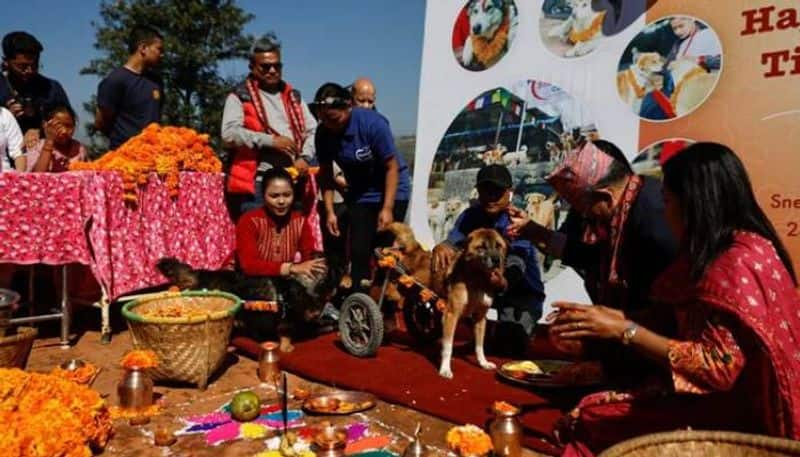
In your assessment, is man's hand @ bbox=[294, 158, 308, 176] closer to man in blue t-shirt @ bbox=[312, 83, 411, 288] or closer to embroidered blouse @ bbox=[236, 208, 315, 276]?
man in blue t-shirt @ bbox=[312, 83, 411, 288]

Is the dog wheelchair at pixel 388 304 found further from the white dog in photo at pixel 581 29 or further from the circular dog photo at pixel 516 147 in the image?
the white dog in photo at pixel 581 29

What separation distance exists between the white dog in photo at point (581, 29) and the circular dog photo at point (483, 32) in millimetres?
700

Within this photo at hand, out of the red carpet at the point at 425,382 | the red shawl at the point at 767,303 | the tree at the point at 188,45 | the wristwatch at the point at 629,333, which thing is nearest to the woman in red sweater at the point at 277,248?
the red carpet at the point at 425,382

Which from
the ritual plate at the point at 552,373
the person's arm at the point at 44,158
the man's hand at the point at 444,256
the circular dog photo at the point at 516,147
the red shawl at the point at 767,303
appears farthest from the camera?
the circular dog photo at the point at 516,147

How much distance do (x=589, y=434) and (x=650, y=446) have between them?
33.4 inches

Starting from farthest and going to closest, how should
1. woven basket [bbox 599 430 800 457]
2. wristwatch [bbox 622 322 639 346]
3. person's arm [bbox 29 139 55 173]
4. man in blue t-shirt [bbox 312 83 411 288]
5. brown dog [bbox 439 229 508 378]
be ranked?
1. person's arm [bbox 29 139 55 173]
2. man in blue t-shirt [bbox 312 83 411 288]
3. brown dog [bbox 439 229 508 378]
4. wristwatch [bbox 622 322 639 346]
5. woven basket [bbox 599 430 800 457]

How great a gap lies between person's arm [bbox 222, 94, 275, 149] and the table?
0.63 metres

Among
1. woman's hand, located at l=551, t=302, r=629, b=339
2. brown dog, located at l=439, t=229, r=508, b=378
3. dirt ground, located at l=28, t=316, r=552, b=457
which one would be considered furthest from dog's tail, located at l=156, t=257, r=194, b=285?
woman's hand, located at l=551, t=302, r=629, b=339

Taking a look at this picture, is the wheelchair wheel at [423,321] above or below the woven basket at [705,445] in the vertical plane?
below

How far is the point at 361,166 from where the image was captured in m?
5.84

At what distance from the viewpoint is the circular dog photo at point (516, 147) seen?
636 centimetres

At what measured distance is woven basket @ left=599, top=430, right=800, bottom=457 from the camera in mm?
2140

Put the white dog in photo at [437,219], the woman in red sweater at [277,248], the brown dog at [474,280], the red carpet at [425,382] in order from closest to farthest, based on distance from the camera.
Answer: the red carpet at [425,382] → the brown dog at [474,280] → the woman in red sweater at [277,248] → the white dog in photo at [437,219]

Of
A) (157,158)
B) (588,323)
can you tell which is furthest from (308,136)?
(588,323)
